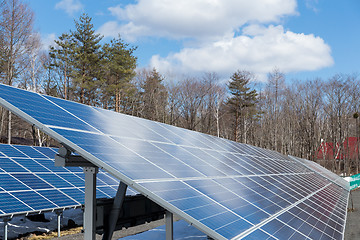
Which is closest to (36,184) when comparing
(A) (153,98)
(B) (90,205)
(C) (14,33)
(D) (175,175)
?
(B) (90,205)

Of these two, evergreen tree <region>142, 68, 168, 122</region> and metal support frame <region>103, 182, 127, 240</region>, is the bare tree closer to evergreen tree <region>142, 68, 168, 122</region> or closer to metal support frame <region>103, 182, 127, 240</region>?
evergreen tree <region>142, 68, 168, 122</region>

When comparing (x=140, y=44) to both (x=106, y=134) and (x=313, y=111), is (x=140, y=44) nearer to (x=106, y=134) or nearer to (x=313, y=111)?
(x=313, y=111)

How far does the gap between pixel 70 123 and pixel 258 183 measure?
496 centimetres

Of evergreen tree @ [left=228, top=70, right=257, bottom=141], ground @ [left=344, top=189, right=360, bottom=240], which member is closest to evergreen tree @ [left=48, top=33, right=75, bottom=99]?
evergreen tree @ [left=228, top=70, right=257, bottom=141]

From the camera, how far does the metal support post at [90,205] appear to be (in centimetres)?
509

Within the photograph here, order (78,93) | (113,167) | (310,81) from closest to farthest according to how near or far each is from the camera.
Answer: (113,167) < (78,93) < (310,81)

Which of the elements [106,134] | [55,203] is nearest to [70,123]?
[106,134]

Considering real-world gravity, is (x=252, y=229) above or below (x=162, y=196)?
below

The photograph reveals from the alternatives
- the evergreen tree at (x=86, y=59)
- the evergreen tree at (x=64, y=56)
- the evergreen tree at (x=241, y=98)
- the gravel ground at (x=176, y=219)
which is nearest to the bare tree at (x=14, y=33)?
the evergreen tree at (x=64, y=56)

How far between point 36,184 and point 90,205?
11348 mm

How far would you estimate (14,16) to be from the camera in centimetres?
4353

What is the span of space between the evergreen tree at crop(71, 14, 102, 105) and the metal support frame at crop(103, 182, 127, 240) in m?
43.0

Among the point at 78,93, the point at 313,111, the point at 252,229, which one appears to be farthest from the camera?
the point at 313,111

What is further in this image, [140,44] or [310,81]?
[310,81]
